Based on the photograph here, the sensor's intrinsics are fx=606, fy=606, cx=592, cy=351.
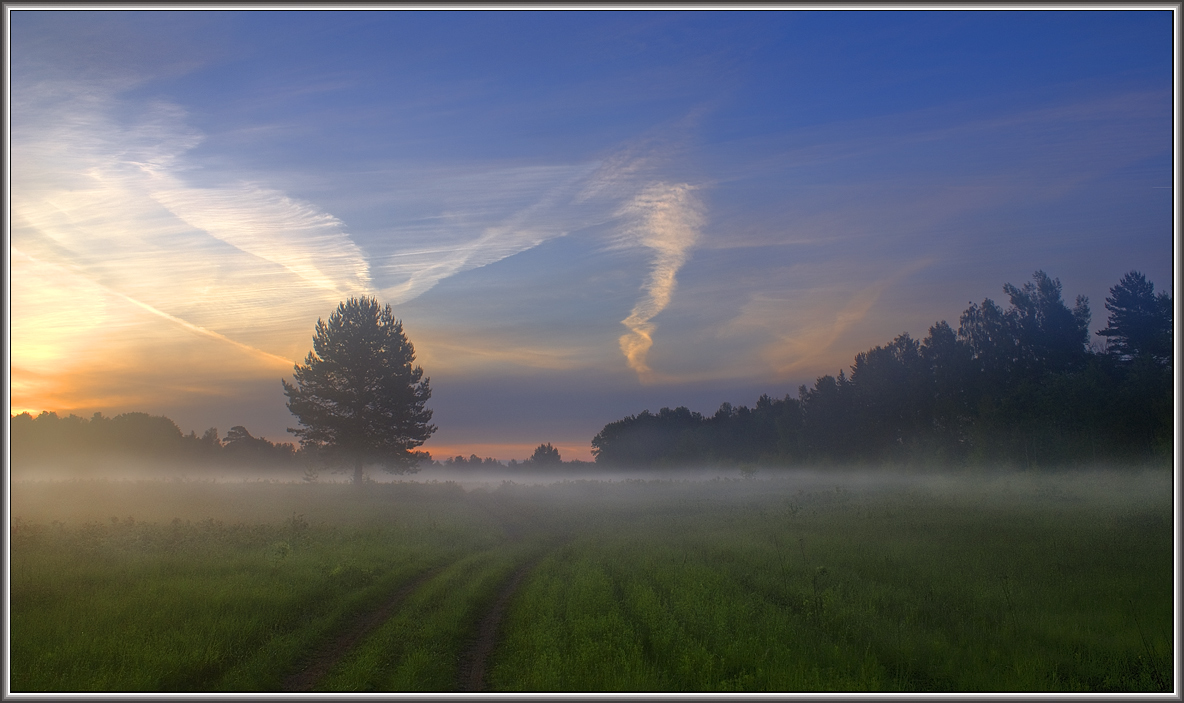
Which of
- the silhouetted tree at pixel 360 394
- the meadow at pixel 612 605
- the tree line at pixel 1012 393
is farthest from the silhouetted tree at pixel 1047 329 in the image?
the silhouetted tree at pixel 360 394

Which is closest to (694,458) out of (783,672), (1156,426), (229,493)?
(1156,426)

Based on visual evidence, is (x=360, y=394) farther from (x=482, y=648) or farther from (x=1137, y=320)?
(x=1137, y=320)

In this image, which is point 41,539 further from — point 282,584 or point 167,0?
point 167,0

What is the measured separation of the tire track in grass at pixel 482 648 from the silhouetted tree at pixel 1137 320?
5531cm

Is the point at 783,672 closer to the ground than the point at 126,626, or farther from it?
closer to the ground

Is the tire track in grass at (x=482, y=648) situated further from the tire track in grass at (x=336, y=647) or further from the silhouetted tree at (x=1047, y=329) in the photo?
the silhouetted tree at (x=1047, y=329)

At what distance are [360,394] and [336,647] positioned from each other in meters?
37.9

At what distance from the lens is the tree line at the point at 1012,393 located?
154ft

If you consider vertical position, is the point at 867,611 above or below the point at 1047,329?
below

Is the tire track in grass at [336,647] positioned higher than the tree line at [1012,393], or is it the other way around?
the tree line at [1012,393]

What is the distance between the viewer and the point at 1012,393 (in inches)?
2327

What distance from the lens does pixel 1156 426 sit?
44.8 m

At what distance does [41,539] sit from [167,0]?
1566cm

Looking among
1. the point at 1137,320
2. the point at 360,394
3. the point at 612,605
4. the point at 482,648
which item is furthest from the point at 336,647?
the point at 1137,320
